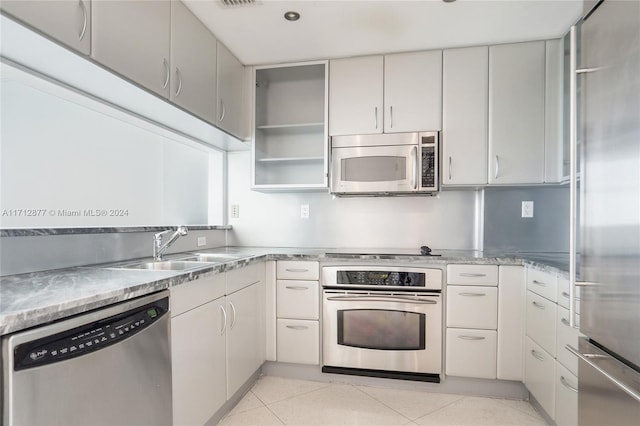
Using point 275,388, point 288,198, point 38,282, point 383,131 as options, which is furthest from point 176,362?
point 383,131

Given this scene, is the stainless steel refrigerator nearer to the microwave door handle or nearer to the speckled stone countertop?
the speckled stone countertop

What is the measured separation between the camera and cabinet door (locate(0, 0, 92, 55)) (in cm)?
108

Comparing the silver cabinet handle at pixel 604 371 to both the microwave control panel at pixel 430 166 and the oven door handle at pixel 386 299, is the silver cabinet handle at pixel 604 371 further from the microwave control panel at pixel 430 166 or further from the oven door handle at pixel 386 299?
the microwave control panel at pixel 430 166

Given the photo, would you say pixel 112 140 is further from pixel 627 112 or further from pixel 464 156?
pixel 627 112

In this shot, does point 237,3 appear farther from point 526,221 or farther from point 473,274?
point 526,221

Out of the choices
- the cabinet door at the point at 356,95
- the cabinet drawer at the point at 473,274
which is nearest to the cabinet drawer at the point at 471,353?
the cabinet drawer at the point at 473,274

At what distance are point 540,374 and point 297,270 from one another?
5.06ft

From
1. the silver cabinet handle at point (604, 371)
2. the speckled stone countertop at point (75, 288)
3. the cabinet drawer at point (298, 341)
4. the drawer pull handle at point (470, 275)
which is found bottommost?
the cabinet drawer at point (298, 341)

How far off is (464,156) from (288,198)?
145cm

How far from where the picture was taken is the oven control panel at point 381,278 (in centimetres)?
223

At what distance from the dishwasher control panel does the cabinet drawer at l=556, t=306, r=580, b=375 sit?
1.79 meters

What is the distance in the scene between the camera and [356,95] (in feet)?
8.46

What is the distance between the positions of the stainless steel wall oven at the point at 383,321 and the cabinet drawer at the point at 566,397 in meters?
0.66

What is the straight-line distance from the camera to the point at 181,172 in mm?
3109
